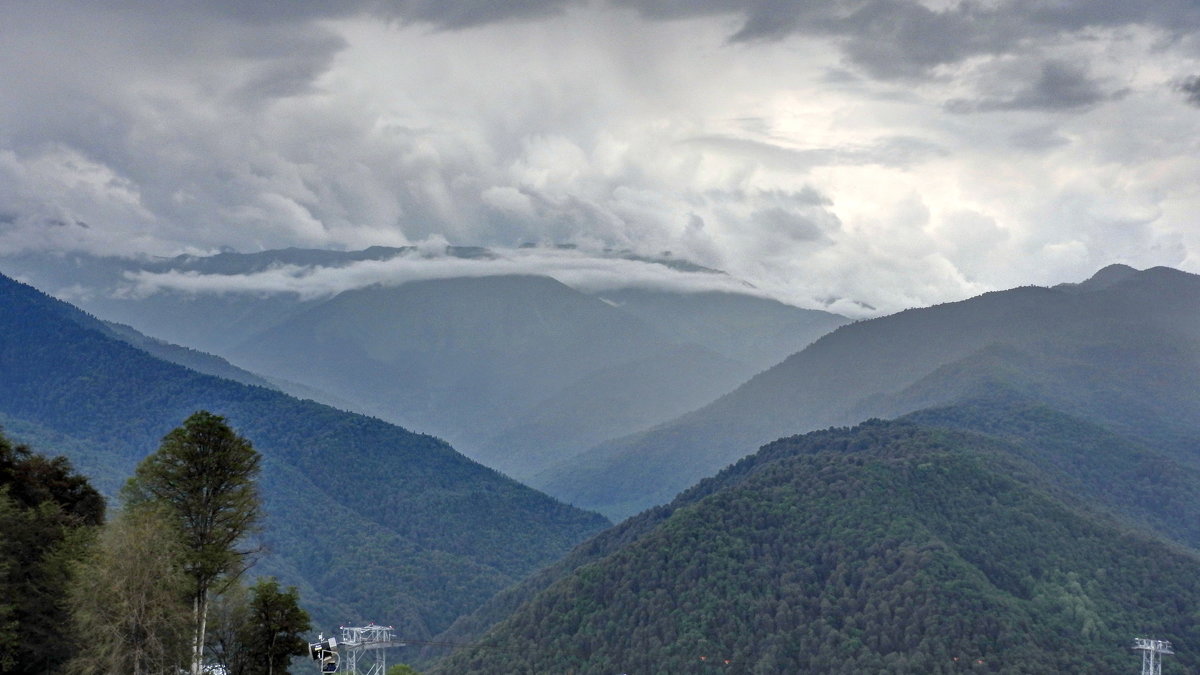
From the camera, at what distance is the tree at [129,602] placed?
191 feet

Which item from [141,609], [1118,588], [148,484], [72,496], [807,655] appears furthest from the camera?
[1118,588]

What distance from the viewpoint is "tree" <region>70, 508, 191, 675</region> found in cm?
5809

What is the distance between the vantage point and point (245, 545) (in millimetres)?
69188

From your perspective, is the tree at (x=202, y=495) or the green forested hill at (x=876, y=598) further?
the green forested hill at (x=876, y=598)

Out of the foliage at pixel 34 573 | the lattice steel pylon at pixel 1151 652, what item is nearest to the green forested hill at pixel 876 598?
the lattice steel pylon at pixel 1151 652

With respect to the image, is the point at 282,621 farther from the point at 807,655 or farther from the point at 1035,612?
the point at 1035,612

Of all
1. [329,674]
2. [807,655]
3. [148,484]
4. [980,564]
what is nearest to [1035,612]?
[980,564]

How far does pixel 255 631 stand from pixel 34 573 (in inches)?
493

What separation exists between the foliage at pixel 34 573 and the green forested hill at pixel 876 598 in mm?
111455

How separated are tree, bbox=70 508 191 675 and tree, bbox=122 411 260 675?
8.71 feet

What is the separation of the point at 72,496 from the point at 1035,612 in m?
135

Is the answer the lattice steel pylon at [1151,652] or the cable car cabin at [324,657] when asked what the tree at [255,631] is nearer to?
the cable car cabin at [324,657]

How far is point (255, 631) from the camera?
222 feet

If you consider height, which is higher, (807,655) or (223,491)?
(223,491)
